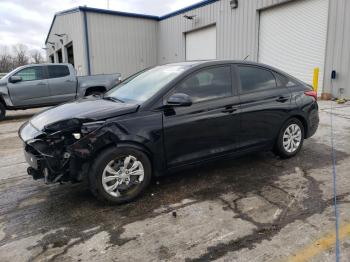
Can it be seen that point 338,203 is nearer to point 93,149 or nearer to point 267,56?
point 93,149

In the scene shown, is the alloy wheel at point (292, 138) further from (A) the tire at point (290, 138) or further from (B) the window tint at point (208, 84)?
(B) the window tint at point (208, 84)

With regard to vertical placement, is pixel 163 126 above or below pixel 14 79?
below

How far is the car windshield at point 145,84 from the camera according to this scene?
12.6 ft

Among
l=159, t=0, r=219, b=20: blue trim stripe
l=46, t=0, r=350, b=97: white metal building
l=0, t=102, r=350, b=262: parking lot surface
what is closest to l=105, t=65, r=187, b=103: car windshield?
l=0, t=102, r=350, b=262: parking lot surface

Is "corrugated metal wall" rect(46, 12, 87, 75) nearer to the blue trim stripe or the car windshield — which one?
the blue trim stripe

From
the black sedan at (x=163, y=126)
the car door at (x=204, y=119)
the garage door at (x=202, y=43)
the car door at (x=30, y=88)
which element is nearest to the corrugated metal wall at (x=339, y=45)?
the garage door at (x=202, y=43)

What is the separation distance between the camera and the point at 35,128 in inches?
138

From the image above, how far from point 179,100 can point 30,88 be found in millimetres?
8623

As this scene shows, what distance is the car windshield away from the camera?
3830mm

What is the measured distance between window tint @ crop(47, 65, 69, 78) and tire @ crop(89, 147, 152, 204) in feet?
28.7

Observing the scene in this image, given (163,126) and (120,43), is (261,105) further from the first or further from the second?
(120,43)

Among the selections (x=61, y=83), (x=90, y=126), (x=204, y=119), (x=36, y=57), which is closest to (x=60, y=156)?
(x=90, y=126)

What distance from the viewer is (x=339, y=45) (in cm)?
1088

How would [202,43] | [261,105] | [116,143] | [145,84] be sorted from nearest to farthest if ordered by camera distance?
[116,143] < [145,84] < [261,105] < [202,43]
